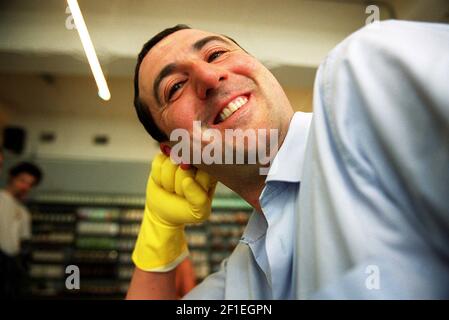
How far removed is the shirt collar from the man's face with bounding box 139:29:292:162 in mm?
47

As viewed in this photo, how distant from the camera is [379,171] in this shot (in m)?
0.46

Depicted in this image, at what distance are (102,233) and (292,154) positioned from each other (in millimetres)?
4049

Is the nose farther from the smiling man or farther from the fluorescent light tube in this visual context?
the fluorescent light tube

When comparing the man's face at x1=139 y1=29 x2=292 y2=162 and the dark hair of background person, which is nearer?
the man's face at x1=139 y1=29 x2=292 y2=162

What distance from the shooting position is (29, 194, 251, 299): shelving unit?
4113mm

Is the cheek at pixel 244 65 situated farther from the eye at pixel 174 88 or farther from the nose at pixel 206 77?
the eye at pixel 174 88

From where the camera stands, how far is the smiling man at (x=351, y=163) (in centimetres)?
41

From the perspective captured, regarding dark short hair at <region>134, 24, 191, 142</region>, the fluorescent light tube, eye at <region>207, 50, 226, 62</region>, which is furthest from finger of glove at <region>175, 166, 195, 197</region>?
the fluorescent light tube

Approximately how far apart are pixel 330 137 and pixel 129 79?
846mm

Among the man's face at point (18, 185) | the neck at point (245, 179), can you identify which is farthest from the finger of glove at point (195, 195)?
the man's face at point (18, 185)
